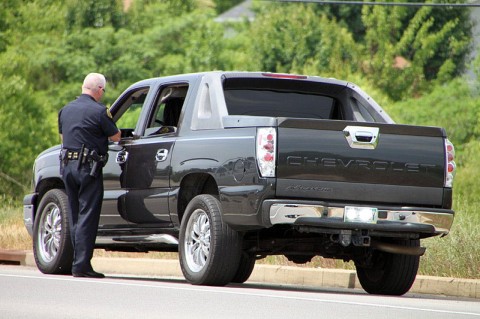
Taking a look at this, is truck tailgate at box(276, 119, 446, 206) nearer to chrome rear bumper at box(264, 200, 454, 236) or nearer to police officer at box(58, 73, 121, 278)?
chrome rear bumper at box(264, 200, 454, 236)

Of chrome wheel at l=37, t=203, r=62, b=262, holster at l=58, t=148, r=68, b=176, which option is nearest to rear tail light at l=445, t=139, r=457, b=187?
holster at l=58, t=148, r=68, b=176

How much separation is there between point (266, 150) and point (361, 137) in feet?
2.84

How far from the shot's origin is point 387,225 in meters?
10.8

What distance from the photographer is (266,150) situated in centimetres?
1059

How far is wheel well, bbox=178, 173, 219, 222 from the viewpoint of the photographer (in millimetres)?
11688

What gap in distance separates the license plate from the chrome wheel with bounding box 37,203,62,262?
11.7 feet

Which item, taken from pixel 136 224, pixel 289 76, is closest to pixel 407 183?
pixel 289 76

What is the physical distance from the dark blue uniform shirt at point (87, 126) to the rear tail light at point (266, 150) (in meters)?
2.25

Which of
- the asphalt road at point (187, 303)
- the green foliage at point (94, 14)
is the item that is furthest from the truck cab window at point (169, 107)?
the green foliage at point (94, 14)

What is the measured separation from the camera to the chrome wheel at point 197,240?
1134cm

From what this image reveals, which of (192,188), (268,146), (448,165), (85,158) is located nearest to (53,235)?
(85,158)

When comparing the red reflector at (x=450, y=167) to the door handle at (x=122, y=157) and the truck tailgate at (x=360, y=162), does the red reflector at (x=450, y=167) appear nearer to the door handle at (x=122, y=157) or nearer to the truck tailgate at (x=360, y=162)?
the truck tailgate at (x=360, y=162)

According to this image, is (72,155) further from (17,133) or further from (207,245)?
(17,133)

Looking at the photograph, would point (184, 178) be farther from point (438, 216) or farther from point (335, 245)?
point (438, 216)
